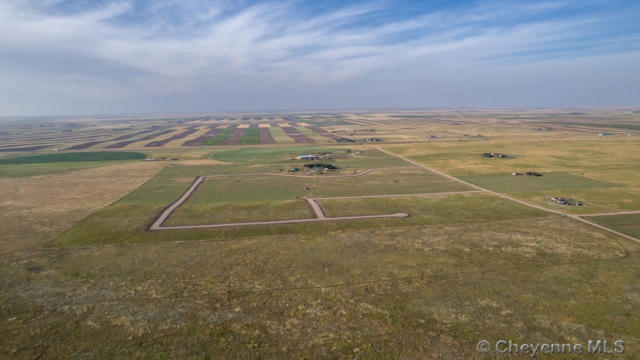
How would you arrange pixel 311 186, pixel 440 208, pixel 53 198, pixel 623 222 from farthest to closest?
1. pixel 311 186
2. pixel 53 198
3. pixel 440 208
4. pixel 623 222

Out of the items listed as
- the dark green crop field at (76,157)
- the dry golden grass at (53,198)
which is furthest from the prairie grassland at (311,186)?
the dark green crop field at (76,157)

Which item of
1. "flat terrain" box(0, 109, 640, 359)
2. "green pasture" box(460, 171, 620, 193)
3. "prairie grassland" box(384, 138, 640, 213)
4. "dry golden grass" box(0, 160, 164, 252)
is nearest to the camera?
"flat terrain" box(0, 109, 640, 359)

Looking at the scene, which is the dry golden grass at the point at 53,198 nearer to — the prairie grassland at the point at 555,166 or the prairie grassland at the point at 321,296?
the prairie grassland at the point at 321,296

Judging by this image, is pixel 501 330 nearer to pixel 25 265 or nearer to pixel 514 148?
pixel 25 265

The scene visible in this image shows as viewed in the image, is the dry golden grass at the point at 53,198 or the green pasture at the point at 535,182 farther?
the green pasture at the point at 535,182

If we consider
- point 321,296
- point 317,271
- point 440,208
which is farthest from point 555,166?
point 321,296

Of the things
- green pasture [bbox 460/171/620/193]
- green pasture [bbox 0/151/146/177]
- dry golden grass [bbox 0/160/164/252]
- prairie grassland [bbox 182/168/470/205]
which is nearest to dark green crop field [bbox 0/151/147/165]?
green pasture [bbox 0/151/146/177]

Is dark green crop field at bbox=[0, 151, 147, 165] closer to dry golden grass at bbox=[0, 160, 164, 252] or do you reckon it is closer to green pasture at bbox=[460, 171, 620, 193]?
dry golden grass at bbox=[0, 160, 164, 252]

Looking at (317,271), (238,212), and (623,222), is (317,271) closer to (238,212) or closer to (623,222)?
(238,212)
